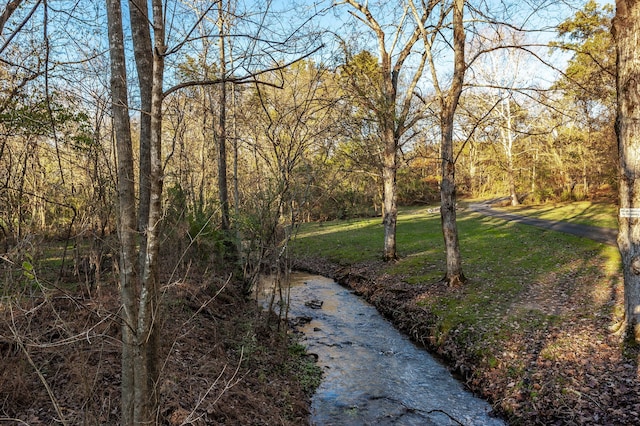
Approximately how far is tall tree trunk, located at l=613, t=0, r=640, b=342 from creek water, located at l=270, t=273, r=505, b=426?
2945 millimetres

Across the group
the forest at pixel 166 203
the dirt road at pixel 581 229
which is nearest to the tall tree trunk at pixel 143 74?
the forest at pixel 166 203

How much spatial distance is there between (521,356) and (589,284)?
14.3 ft

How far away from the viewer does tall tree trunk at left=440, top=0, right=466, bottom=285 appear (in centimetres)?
942

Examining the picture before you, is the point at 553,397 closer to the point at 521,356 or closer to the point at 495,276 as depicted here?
the point at 521,356

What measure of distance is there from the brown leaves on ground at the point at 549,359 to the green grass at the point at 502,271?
0.06 meters

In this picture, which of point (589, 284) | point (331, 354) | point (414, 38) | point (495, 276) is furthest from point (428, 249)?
point (331, 354)

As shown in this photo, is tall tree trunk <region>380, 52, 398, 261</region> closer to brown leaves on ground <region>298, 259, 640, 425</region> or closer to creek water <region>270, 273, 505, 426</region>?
creek water <region>270, 273, 505, 426</region>

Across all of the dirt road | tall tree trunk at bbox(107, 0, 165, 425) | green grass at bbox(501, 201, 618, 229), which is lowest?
the dirt road

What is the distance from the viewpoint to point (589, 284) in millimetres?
9383

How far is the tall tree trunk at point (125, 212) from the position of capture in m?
2.45

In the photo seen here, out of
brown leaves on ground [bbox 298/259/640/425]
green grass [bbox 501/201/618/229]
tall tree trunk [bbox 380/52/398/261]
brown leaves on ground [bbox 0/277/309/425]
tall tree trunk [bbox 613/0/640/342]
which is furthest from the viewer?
green grass [bbox 501/201/618/229]

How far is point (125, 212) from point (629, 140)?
682 centimetres

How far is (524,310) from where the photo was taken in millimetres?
8266

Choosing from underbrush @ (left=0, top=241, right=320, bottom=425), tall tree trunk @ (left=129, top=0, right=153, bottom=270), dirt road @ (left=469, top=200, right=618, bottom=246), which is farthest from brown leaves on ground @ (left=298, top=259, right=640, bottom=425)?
dirt road @ (left=469, top=200, right=618, bottom=246)
